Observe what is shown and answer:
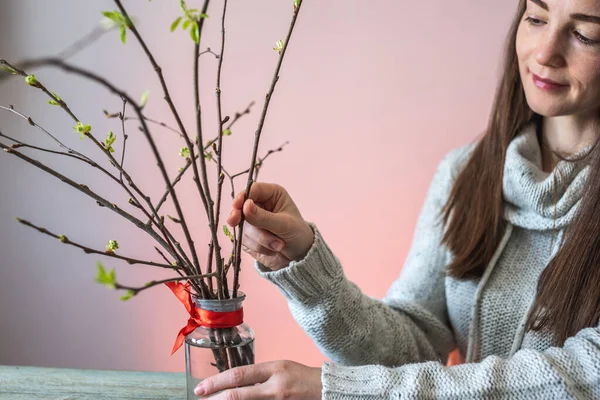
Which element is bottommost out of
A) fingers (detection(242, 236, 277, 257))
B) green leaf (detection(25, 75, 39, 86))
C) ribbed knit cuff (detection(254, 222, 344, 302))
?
ribbed knit cuff (detection(254, 222, 344, 302))

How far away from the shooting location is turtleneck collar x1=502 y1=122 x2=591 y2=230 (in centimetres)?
102

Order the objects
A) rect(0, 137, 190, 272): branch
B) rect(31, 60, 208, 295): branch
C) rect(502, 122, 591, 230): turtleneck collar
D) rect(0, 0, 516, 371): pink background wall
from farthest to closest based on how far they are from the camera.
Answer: rect(0, 0, 516, 371): pink background wall
rect(502, 122, 591, 230): turtleneck collar
rect(0, 137, 190, 272): branch
rect(31, 60, 208, 295): branch

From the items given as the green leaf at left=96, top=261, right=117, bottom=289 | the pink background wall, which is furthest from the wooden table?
the green leaf at left=96, top=261, right=117, bottom=289

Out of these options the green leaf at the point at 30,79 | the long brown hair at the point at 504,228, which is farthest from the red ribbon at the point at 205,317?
the long brown hair at the point at 504,228

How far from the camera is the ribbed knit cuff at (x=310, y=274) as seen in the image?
0.85m

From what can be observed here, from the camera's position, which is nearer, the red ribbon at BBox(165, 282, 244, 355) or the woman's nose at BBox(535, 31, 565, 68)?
the red ribbon at BBox(165, 282, 244, 355)

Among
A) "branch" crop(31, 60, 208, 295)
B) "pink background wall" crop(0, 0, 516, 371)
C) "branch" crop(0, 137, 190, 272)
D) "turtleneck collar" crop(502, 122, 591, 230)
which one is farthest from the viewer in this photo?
"pink background wall" crop(0, 0, 516, 371)

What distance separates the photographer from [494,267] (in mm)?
1102

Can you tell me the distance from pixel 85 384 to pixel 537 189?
2.54ft

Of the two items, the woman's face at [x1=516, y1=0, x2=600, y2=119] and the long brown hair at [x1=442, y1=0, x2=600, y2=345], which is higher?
the woman's face at [x1=516, y1=0, x2=600, y2=119]

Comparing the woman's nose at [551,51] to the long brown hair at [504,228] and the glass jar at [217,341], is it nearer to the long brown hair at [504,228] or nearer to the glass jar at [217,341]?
the long brown hair at [504,228]

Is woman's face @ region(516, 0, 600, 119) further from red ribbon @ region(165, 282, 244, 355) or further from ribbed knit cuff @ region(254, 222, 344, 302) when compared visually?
red ribbon @ region(165, 282, 244, 355)

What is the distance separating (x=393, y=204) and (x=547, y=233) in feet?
1.51

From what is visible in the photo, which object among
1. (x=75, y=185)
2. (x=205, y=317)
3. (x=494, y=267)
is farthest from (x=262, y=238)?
(x=494, y=267)
